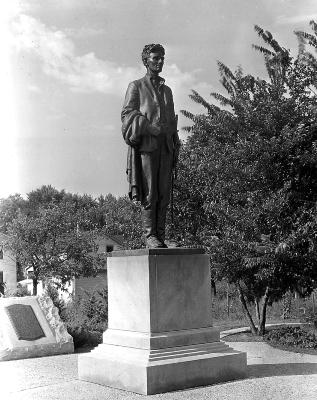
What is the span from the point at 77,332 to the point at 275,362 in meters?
4.69


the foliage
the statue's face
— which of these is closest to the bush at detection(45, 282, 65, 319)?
the foliage

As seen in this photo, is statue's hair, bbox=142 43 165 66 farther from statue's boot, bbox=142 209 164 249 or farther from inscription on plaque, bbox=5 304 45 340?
inscription on plaque, bbox=5 304 45 340

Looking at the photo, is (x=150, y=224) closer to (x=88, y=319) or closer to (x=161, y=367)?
(x=161, y=367)

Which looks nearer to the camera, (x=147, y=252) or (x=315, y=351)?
(x=147, y=252)

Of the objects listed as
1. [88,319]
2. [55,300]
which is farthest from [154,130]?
[88,319]

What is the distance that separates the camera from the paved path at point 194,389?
7227mm

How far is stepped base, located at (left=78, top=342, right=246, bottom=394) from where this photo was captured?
24.5 feet

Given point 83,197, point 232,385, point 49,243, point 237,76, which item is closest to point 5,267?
point 49,243

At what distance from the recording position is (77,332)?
1311 cm

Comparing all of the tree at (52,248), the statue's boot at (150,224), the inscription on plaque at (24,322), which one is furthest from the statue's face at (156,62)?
the tree at (52,248)

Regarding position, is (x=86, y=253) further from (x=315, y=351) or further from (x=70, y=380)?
(x=70, y=380)

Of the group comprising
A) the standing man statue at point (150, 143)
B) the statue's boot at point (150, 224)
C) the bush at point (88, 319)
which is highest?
the standing man statue at point (150, 143)

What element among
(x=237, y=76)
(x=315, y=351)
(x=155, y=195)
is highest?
(x=237, y=76)

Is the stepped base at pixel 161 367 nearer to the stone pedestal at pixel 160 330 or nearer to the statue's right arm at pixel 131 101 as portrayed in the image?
the stone pedestal at pixel 160 330
